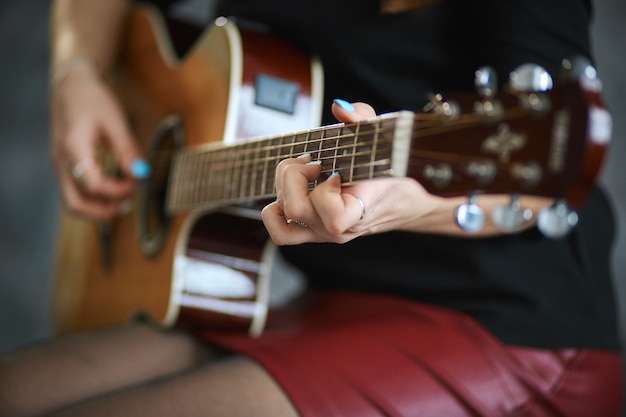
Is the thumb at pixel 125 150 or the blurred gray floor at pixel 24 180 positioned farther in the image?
the blurred gray floor at pixel 24 180

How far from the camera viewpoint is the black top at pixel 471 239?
0.66 meters

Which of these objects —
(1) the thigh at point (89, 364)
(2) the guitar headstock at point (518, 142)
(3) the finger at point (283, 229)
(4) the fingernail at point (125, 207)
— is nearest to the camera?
(2) the guitar headstock at point (518, 142)

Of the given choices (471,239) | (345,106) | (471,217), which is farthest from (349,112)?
(471,239)

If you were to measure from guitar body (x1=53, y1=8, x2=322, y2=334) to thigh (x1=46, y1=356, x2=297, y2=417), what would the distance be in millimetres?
170

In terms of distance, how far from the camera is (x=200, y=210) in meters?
0.79

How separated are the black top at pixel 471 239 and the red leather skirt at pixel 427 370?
0.02 meters

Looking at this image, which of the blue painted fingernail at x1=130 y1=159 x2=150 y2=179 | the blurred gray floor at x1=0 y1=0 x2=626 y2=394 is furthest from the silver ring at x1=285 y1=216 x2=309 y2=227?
the blurred gray floor at x1=0 y1=0 x2=626 y2=394

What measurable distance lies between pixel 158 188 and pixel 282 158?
42cm

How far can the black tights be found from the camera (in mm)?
598

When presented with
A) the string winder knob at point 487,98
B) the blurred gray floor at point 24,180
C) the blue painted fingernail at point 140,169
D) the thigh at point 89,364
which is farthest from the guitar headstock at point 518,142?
the blurred gray floor at point 24,180

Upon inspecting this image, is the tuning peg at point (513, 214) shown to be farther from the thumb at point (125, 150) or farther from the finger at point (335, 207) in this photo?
the thumb at point (125, 150)

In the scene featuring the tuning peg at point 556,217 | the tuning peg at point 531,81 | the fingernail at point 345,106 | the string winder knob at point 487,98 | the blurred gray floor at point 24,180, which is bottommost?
the blurred gray floor at point 24,180

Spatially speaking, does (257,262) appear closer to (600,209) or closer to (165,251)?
(165,251)

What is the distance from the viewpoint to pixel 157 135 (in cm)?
95
